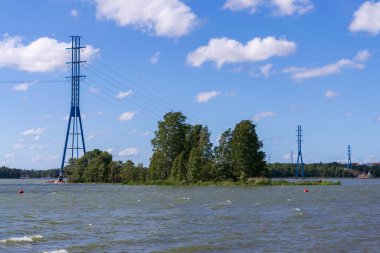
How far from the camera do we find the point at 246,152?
378 ft

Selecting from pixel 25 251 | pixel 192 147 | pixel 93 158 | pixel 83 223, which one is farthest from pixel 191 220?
pixel 93 158

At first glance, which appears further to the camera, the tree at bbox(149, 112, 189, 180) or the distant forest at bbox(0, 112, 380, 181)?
the tree at bbox(149, 112, 189, 180)

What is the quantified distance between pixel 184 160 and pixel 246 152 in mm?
20043

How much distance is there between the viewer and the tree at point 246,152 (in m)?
115

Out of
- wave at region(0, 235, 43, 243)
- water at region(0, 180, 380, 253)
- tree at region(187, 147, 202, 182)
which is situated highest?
tree at region(187, 147, 202, 182)

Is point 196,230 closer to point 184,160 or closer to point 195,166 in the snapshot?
point 195,166

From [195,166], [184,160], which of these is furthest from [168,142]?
[195,166]

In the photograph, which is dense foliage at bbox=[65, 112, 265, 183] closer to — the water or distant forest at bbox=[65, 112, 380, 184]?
distant forest at bbox=[65, 112, 380, 184]

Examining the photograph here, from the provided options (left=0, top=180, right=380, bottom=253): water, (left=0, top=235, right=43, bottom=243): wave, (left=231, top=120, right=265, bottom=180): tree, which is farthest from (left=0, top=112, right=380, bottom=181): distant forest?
(left=0, top=235, right=43, bottom=243): wave

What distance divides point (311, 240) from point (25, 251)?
1431cm

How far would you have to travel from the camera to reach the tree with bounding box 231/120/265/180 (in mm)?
115000

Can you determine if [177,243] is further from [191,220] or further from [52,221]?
[52,221]

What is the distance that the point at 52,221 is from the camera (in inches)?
1545

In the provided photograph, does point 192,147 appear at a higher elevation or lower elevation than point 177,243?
higher
